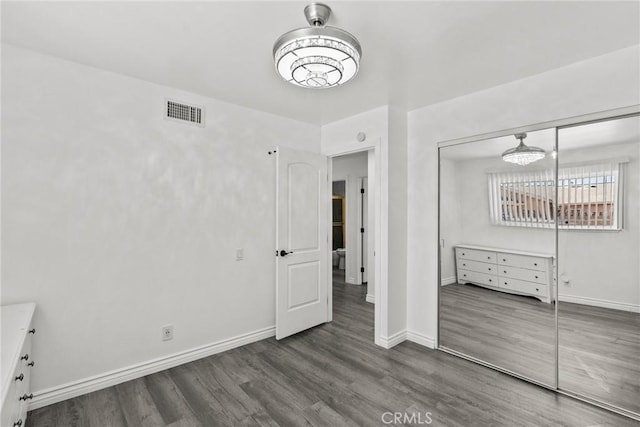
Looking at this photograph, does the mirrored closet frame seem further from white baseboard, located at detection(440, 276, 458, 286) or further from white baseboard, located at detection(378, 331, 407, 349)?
white baseboard, located at detection(440, 276, 458, 286)

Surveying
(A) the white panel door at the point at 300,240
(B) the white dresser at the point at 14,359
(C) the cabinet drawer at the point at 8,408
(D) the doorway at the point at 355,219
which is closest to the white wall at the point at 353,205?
(D) the doorway at the point at 355,219

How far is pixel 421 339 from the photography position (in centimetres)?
323

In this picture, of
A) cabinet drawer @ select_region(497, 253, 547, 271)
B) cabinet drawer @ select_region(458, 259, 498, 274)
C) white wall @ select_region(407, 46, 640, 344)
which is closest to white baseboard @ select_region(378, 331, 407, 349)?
white wall @ select_region(407, 46, 640, 344)

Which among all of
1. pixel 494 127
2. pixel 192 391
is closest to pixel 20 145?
pixel 192 391

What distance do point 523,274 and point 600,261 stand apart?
0.51 m

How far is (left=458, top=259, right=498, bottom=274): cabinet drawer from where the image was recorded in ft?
9.23

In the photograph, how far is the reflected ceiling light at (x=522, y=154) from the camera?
8.12 feet

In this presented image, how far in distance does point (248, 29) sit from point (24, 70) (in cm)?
161

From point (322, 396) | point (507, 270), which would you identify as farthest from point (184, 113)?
point (507, 270)

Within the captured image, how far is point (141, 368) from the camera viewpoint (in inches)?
102

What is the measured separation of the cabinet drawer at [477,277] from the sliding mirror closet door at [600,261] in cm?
51

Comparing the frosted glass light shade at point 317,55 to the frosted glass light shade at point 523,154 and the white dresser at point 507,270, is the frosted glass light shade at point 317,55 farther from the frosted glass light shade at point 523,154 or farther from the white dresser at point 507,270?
the white dresser at point 507,270
